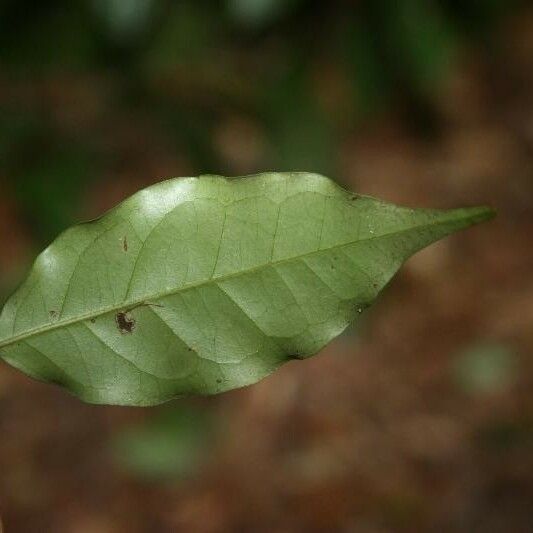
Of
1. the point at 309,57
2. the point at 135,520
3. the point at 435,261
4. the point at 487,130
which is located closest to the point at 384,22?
the point at 309,57

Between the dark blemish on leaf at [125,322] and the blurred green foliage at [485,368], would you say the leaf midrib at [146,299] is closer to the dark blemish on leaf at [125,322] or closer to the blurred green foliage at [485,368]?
the dark blemish on leaf at [125,322]

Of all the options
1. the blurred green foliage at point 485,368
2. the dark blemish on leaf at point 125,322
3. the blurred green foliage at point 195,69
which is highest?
the dark blemish on leaf at point 125,322

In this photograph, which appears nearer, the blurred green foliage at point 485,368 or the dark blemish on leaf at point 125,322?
the dark blemish on leaf at point 125,322

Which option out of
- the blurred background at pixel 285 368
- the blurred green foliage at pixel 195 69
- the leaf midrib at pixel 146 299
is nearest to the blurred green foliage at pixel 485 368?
the blurred background at pixel 285 368

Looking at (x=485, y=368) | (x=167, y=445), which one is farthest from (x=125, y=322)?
(x=485, y=368)

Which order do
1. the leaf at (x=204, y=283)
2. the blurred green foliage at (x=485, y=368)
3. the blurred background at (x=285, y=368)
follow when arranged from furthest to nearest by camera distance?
1. the blurred green foliage at (x=485, y=368)
2. the blurred background at (x=285, y=368)
3. the leaf at (x=204, y=283)

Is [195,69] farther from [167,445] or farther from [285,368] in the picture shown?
[167,445]

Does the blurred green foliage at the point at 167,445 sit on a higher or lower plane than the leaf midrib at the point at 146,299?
lower

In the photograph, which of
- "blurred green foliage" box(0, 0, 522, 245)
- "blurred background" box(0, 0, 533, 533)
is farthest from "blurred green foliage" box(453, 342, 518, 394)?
"blurred green foliage" box(0, 0, 522, 245)
